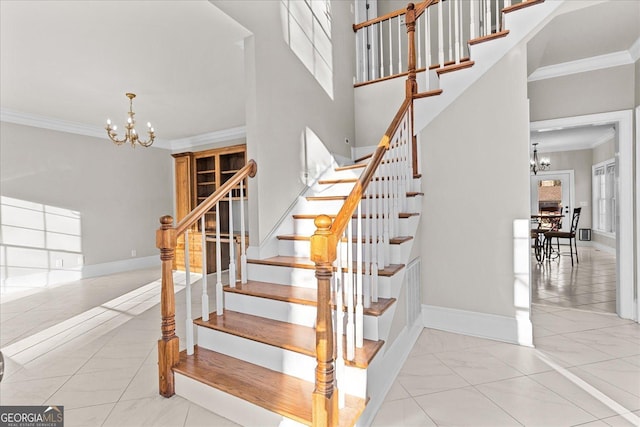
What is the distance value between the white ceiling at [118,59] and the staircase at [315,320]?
132 centimetres

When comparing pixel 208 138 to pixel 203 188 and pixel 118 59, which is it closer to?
pixel 203 188

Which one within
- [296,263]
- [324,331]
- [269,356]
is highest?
[296,263]

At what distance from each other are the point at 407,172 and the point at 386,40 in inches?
125

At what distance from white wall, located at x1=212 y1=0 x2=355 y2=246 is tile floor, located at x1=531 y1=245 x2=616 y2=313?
11.2 ft

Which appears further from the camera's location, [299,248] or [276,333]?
[299,248]

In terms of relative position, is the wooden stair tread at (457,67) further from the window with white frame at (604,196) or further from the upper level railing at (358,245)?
the window with white frame at (604,196)

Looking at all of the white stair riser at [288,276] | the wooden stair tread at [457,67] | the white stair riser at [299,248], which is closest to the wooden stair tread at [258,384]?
the white stair riser at [288,276]

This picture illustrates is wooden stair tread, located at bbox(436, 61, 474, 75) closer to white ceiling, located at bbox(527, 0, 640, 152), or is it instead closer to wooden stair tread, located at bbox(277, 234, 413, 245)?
white ceiling, located at bbox(527, 0, 640, 152)

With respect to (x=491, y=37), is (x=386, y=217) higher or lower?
lower

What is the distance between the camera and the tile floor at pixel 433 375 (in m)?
1.88

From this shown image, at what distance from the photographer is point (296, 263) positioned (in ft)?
8.34

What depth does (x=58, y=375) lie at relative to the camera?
7.77ft

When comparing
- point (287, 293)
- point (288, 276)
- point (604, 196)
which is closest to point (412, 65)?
point (288, 276)

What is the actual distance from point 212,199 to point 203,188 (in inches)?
167
